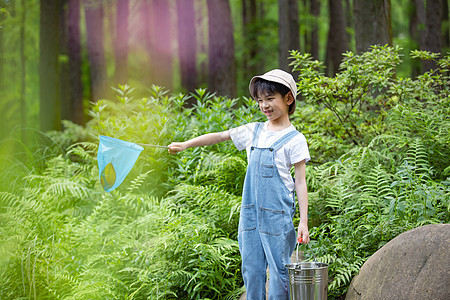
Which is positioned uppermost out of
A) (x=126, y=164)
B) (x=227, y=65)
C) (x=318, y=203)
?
(x=227, y=65)

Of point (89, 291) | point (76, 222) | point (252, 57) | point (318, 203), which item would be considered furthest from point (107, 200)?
point (252, 57)

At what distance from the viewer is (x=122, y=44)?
1355cm

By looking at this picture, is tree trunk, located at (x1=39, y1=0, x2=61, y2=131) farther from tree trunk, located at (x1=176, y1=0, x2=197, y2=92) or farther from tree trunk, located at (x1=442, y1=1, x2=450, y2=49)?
tree trunk, located at (x1=442, y1=1, x2=450, y2=49)

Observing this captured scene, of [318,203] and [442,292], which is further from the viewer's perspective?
[318,203]

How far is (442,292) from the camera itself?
10.2 ft

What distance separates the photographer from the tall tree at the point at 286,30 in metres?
11.1

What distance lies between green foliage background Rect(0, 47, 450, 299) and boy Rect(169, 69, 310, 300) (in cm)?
76

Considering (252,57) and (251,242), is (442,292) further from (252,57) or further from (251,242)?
(252,57)

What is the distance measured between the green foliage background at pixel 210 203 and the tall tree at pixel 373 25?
1311mm

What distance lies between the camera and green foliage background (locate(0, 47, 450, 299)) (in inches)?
161

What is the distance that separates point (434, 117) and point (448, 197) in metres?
1.37

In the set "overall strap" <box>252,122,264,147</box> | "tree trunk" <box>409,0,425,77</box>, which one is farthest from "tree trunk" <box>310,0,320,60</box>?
"overall strap" <box>252,122,264,147</box>

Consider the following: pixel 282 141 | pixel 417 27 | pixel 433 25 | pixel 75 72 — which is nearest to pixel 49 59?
pixel 75 72

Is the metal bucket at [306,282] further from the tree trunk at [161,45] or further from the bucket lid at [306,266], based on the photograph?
the tree trunk at [161,45]
